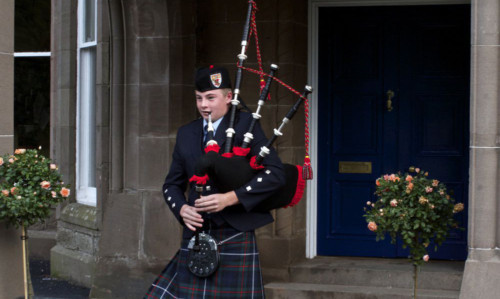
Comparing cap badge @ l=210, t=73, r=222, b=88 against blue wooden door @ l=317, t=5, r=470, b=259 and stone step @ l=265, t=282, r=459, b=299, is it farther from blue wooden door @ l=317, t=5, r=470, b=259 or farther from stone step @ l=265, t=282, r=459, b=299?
blue wooden door @ l=317, t=5, r=470, b=259

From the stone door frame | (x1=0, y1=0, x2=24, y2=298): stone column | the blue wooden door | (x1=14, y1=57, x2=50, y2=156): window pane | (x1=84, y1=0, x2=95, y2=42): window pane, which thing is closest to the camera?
(x1=0, y1=0, x2=24, y2=298): stone column

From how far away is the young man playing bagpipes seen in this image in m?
4.89

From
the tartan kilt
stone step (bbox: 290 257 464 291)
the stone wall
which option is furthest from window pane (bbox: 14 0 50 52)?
the tartan kilt

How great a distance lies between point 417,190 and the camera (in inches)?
225

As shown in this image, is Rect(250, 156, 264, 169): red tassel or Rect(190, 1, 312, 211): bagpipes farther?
Rect(250, 156, 264, 169): red tassel

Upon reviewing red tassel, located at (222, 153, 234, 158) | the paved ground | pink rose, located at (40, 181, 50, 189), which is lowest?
the paved ground

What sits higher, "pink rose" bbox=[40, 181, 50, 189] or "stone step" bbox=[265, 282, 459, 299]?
"pink rose" bbox=[40, 181, 50, 189]

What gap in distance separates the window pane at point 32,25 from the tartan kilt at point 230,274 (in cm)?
672

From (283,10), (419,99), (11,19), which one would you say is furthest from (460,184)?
(11,19)

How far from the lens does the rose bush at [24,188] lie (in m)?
5.66

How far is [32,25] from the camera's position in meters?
11.2

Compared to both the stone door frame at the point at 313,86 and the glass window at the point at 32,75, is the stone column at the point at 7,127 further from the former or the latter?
the glass window at the point at 32,75

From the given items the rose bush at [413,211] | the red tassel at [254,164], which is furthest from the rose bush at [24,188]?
the rose bush at [413,211]

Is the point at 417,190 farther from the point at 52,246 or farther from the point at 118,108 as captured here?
the point at 52,246
